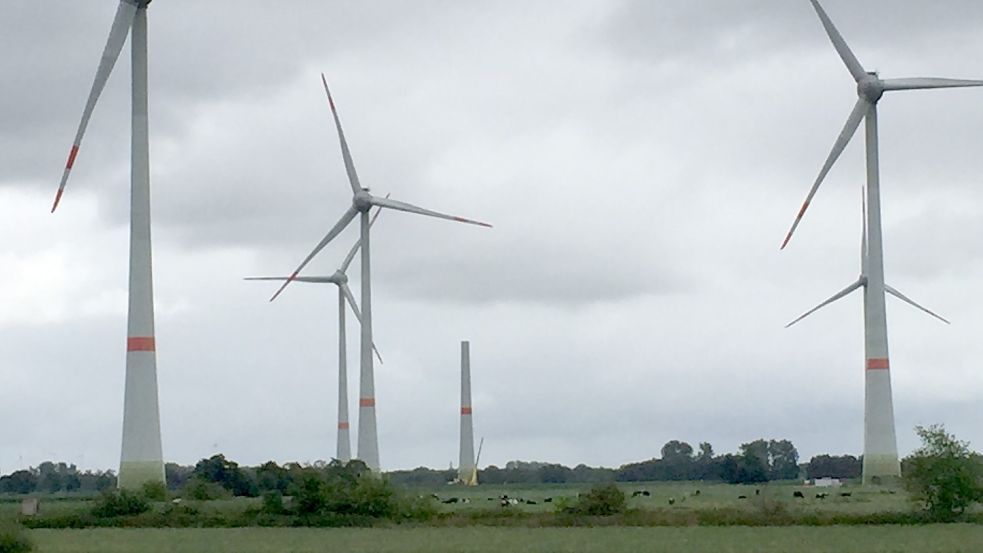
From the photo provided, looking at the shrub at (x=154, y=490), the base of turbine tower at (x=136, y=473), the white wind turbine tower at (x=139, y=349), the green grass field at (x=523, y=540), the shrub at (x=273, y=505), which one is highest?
the white wind turbine tower at (x=139, y=349)

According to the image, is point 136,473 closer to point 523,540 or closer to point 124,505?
point 124,505

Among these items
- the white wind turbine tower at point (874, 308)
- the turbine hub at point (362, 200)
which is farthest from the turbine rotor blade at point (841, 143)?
the turbine hub at point (362, 200)

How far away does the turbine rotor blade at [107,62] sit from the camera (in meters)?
89.8

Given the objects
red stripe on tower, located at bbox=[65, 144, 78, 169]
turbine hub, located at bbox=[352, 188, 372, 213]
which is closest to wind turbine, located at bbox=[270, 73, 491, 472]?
turbine hub, located at bbox=[352, 188, 372, 213]

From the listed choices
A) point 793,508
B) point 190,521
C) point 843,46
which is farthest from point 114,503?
point 843,46

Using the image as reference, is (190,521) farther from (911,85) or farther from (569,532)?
(911,85)

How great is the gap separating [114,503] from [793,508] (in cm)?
3448

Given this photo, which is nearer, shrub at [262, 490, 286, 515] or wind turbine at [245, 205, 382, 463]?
shrub at [262, 490, 286, 515]

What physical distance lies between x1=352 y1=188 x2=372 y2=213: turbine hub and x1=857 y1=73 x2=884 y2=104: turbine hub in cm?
3724

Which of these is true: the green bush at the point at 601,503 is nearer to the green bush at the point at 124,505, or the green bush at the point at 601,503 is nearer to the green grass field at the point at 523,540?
the green grass field at the point at 523,540

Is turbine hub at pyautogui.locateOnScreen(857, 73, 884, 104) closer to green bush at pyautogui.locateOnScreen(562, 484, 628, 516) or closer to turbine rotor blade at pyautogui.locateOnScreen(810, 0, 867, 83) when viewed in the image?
turbine rotor blade at pyautogui.locateOnScreen(810, 0, 867, 83)

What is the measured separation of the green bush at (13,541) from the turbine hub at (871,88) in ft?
227

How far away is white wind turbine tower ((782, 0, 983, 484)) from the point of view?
123m

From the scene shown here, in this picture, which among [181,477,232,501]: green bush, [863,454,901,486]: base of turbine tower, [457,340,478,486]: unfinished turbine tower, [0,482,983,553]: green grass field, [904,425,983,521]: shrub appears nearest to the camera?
[0,482,983,553]: green grass field
